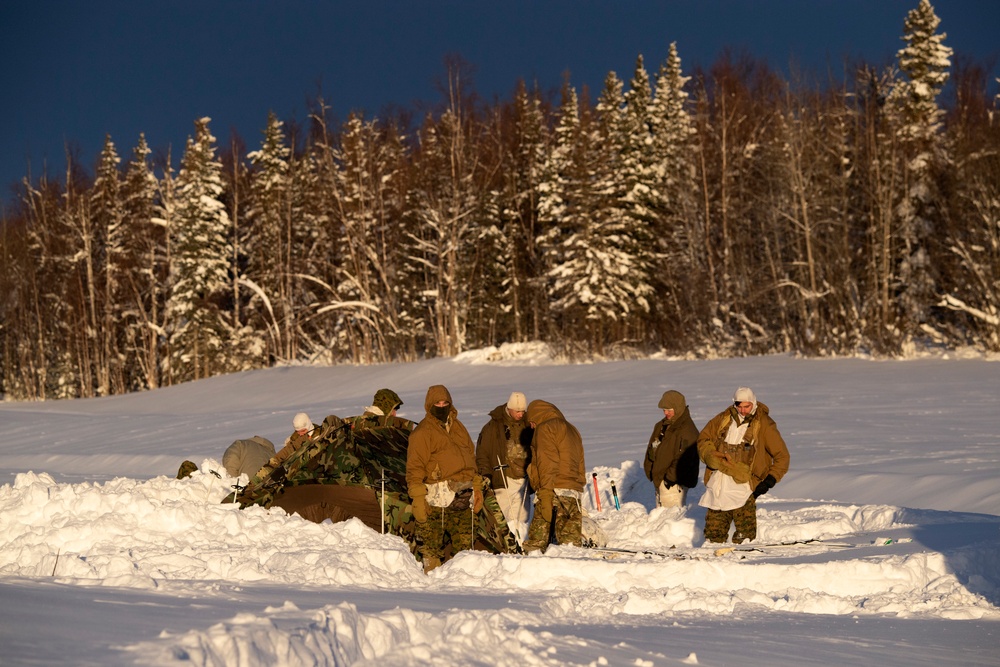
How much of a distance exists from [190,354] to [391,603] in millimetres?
41877

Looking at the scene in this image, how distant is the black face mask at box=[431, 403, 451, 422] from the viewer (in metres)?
9.27

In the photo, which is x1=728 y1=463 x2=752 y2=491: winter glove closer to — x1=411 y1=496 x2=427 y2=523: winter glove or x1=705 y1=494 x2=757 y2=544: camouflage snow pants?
x1=705 y1=494 x2=757 y2=544: camouflage snow pants

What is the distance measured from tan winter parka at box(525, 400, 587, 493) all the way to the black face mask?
1.30m

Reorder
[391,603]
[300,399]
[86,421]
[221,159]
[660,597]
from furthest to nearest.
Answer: [221,159] → [300,399] → [86,421] → [660,597] → [391,603]

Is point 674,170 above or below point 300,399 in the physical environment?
above

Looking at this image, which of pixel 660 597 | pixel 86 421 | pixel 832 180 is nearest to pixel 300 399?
pixel 86 421

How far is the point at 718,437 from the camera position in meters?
10.3

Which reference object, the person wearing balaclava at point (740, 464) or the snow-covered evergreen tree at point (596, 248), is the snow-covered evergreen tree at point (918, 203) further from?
the person wearing balaclava at point (740, 464)

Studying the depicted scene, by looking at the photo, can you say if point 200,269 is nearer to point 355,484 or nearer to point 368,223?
point 368,223

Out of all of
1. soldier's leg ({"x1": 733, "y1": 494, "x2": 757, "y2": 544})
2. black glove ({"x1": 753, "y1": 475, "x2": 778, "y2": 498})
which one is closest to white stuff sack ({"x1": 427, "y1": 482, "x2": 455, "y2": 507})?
soldier's leg ({"x1": 733, "y1": 494, "x2": 757, "y2": 544})

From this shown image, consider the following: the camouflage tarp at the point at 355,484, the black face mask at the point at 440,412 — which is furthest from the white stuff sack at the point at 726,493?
the black face mask at the point at 440,412

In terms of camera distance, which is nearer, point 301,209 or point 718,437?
point 718,437

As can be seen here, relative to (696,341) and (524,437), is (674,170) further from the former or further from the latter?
(524,437)

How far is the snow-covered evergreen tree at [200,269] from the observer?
4619 centimetres
